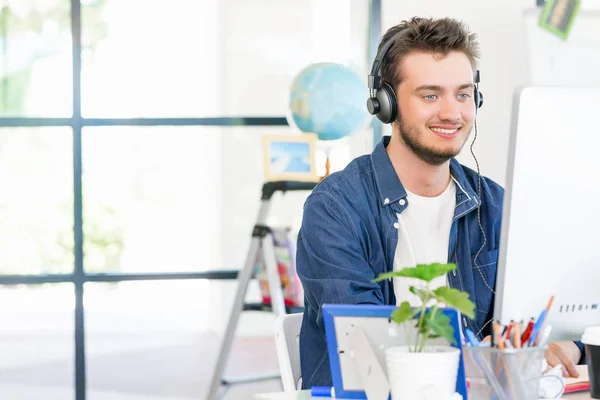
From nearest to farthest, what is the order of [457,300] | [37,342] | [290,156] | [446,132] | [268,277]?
1. [457,300]
2. [446,132]
3. [268,277]
4. [290,156]
5. [37,342]

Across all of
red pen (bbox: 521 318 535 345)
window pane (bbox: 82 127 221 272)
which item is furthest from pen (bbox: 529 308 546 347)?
window pane (bbox: 82 127 221 272)

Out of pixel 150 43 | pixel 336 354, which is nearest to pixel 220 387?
pixel 150 43

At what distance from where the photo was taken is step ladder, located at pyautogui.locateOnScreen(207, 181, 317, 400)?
332cm

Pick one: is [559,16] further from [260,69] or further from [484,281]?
[484,281]

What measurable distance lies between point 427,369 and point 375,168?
2.59 feet

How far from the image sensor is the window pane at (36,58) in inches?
152

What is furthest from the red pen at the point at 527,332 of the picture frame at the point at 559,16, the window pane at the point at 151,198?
the window pane at the point at 151,198

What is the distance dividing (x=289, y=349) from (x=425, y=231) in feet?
1.20

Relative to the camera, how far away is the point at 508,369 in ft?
3.68

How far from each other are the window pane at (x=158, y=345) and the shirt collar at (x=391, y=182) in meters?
2.15

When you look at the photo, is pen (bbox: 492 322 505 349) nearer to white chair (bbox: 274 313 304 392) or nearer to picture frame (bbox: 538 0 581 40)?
white chair (bbox: 274 313 304 392)

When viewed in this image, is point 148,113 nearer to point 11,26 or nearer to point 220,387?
point 11,26

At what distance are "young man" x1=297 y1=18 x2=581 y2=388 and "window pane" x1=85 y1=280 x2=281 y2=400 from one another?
2.15 m

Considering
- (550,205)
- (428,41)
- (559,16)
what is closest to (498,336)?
(550,205)
